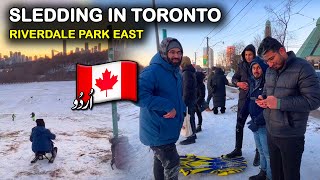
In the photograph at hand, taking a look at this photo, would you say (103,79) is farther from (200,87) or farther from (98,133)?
(98,133)

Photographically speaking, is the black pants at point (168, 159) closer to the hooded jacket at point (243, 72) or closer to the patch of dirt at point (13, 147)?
the hooded jacket at point (243, 72)

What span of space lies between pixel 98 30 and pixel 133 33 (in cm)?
66

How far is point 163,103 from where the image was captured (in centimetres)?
283

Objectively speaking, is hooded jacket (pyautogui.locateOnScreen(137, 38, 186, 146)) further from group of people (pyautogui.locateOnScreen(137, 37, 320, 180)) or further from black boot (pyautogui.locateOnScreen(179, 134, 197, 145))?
black boot (pyautogui.locateOnScreen(179, 134, 197, 145))

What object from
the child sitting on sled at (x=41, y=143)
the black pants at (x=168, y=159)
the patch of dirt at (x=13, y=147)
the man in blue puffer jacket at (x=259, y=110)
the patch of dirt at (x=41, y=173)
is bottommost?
the patch of dirt at (x=41, y=173)

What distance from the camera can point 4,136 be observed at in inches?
368

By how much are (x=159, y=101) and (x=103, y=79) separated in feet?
5.16

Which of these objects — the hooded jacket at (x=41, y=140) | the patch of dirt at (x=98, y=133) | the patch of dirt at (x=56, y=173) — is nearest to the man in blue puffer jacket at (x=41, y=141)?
the hooded jacket at (x=41, y=140)

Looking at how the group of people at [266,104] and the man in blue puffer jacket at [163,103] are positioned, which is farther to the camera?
the man in blue puffer jacket at [163,103]

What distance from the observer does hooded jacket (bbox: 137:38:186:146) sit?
2.84m

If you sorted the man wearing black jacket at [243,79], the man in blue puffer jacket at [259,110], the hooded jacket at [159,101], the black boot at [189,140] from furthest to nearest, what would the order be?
the black boot at [189,140]
the man wearing black jacket at [243,79]
the man in blue puffer jacket at [259,110]
the hooded jacket at [159,101]

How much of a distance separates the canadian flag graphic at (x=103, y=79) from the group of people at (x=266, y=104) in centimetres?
102

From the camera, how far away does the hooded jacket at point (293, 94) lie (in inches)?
100

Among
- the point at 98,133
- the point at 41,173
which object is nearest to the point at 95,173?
the point at 41,173
